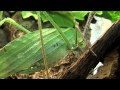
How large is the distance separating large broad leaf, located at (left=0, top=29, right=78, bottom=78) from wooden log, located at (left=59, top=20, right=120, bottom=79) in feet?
0.64

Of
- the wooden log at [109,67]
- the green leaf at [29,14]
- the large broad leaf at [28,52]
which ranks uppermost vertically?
the green leaf at [29,14]

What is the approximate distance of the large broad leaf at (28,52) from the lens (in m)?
1.00

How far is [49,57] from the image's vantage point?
1.04 m

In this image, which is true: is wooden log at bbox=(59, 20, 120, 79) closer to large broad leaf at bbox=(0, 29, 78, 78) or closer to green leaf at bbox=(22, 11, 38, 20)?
large broad leaf at bbox=(0, 29, 78, 78)

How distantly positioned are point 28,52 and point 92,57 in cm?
28

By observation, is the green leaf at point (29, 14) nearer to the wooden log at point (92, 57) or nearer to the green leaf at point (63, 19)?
the green leaf at point (63, 19)

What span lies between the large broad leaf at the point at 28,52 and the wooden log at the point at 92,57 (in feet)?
0.64

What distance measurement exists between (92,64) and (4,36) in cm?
67

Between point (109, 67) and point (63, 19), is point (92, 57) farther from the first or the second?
point (63, 19)

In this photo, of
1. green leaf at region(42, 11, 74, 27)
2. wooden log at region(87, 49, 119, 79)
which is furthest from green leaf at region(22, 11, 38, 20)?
wooden log at region(87, 49, 119, 79)

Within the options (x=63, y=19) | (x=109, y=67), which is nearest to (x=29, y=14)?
(x=63, y=19)

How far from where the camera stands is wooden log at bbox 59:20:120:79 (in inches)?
32.6

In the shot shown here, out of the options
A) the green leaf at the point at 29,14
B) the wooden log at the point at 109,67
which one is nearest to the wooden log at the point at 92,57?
the wooden log at the point at 109,67
